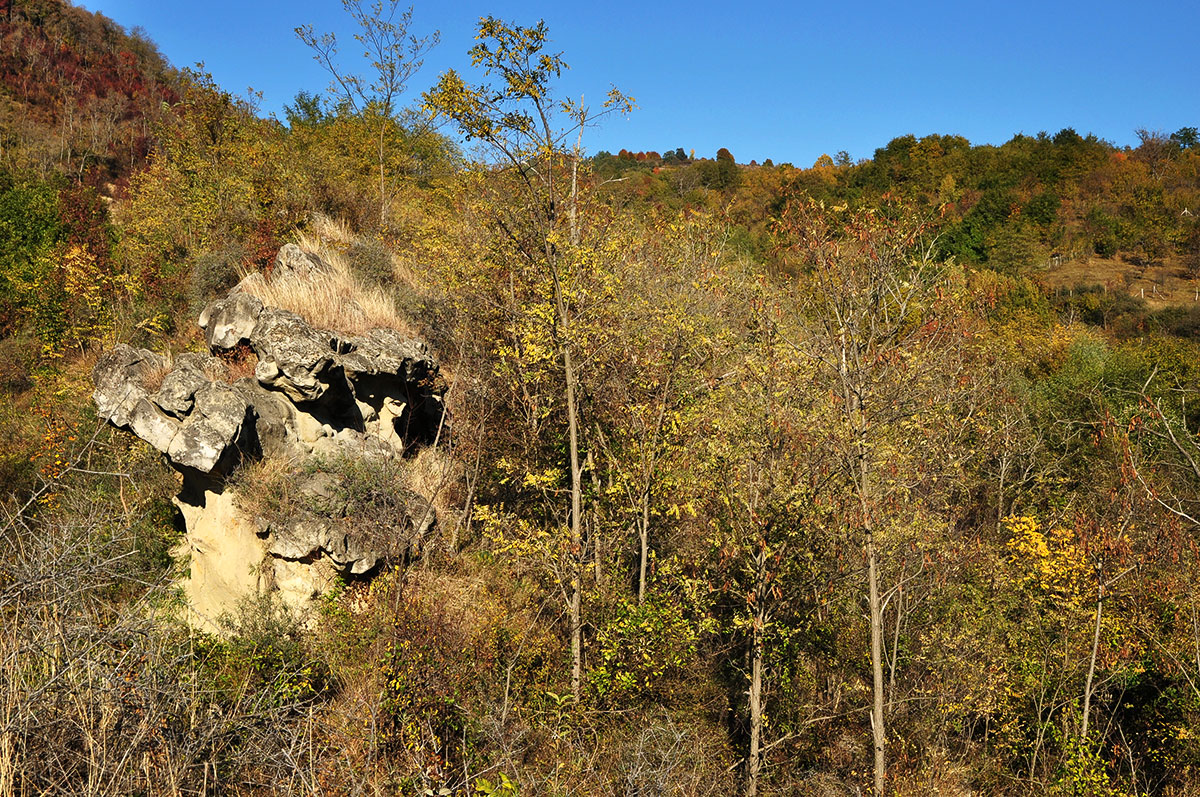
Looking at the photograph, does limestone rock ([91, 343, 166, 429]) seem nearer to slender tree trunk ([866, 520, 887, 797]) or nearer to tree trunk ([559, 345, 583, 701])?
tree trunk ([559, 345, 583, 701])

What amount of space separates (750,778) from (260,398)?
8812 mm

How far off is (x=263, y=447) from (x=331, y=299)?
9.63 ft

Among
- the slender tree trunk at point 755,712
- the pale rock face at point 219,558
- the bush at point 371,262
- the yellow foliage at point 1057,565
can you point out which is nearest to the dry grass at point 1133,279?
the yellow foliage at point 1057,565

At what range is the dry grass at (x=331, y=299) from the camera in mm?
10914

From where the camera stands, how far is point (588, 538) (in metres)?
9.20

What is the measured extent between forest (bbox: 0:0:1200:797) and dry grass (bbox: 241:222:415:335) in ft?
0.30

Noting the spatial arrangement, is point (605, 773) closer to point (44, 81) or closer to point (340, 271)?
point (340, 271)

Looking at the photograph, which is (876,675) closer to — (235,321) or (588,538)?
(588,538)

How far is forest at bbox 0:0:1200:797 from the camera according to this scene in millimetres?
6477

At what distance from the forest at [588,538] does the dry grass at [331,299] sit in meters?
0.09

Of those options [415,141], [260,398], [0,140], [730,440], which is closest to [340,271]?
[260,398]

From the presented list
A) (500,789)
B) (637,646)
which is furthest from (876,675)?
(500,789)

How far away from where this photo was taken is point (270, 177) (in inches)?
632

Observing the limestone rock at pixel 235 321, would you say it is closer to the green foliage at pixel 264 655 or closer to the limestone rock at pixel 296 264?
the limestone rock at pixel 296 264
